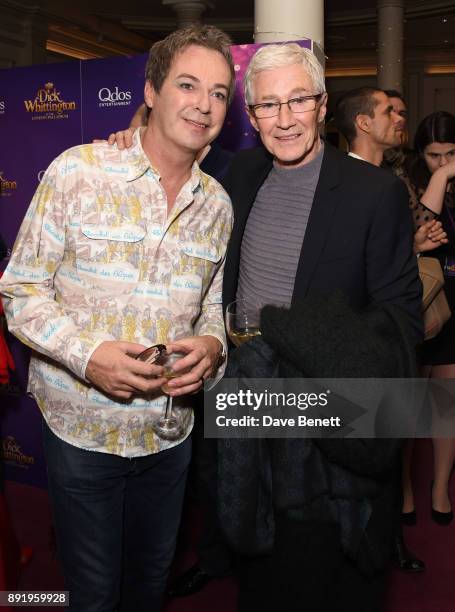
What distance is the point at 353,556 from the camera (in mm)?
1468

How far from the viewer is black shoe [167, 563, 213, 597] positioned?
265 centimetres

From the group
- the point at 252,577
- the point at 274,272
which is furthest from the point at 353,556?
the point at 274,272

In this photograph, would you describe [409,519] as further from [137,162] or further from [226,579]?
[137,162]

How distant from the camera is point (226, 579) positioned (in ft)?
9.15

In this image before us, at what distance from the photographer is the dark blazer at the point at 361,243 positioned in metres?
1.63

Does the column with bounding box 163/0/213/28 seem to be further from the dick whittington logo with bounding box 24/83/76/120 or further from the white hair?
the white hair

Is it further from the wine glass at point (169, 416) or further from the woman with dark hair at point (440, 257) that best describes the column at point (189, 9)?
the wine glass at point (169, 416)

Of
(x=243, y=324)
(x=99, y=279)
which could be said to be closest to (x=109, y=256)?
(x=99, y=279)

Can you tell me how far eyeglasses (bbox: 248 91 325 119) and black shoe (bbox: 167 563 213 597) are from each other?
6.02ft

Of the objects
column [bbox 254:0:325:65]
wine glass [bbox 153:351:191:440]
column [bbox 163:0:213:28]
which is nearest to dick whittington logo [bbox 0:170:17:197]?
column [bbox 254:0:325:65]

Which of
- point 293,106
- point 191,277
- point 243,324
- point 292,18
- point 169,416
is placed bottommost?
point 169,416

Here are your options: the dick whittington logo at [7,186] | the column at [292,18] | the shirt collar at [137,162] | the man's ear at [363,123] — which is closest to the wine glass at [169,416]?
the shirt collar at [137,162]

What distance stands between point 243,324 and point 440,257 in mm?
1982

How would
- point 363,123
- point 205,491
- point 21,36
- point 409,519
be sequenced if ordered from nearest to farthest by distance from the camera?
point 205,491 → point 363,123 → point 409,519 → point 21,36
